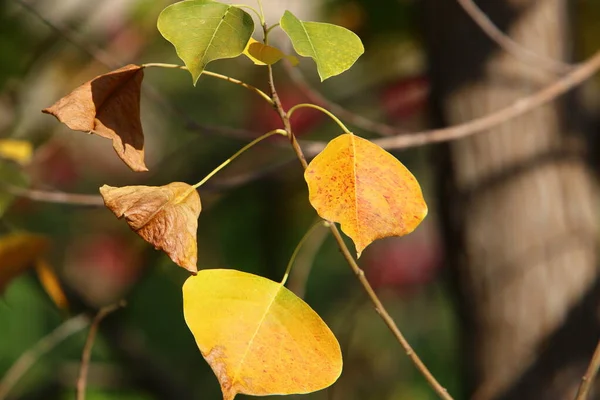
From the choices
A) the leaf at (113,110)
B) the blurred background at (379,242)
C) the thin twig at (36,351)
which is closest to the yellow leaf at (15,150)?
the blurred background at (379,242)

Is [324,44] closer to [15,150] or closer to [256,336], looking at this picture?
[256,336]

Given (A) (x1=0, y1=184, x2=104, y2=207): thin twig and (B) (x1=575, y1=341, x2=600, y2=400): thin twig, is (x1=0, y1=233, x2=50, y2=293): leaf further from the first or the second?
(B) (x1=575, y1=341, x2=600, y2=400): thin twig

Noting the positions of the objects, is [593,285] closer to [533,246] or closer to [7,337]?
[533,246]

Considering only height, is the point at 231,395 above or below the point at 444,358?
above

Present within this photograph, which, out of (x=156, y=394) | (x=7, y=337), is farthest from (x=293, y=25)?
(x=7, y=337)

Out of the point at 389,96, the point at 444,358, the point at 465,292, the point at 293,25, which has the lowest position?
the point at 444,358

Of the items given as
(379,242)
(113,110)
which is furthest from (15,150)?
(379,242)

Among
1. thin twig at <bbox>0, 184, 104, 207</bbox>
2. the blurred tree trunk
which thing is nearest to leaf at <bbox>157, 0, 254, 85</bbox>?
thin twig at <bbox>0, 184, 104, 207</bbox>
